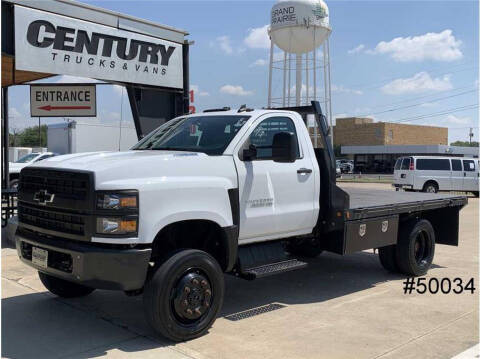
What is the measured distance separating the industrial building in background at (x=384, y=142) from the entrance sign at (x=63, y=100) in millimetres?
57577

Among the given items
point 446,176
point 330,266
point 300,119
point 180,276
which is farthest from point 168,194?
point 446,176

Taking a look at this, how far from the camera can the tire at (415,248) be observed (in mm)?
7379

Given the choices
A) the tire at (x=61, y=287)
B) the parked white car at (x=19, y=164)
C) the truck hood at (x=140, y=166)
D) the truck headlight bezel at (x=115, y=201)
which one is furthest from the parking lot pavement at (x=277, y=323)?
the parked white car at (x=19, y=164)

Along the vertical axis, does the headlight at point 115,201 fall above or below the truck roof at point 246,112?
below

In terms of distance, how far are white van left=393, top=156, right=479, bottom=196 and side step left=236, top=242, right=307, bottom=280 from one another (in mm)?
19108

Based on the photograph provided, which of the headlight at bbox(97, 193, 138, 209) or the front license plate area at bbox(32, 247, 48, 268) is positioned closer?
the headlight at bbox(97, 193, 138, 209)

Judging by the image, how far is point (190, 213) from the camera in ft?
15.5

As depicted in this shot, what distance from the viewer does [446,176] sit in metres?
23.8

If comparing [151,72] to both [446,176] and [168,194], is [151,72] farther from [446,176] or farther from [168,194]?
[446,176]

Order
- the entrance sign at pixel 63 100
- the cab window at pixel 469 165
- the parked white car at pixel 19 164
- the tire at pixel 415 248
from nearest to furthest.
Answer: the tire at pixel 415 248, the entrance sign at pixel 63 100, the parked white car at pixel 19 164, the cab window at pixel 469 165

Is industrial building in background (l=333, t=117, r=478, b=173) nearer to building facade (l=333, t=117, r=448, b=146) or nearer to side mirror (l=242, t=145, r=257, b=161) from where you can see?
building facade (l=333, t=117, r=448, b=146)

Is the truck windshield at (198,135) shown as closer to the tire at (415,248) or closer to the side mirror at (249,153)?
the side mirror at (249,153)

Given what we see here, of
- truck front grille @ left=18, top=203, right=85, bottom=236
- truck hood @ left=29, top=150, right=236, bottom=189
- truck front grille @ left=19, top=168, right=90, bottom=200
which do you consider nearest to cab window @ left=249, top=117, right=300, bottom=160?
truck hood @ left=29, top=150, right=236, bottom=189

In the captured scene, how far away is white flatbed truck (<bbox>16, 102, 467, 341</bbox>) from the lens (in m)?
4.36
